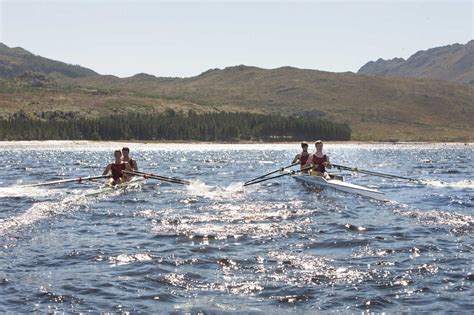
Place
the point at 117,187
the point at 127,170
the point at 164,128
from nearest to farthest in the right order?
the point at 117,187 → the point at 127,170 → the point at 164,128

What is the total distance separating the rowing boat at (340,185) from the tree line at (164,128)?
105121mm

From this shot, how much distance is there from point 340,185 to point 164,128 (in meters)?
130

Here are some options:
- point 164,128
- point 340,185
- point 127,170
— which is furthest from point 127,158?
point 164,128

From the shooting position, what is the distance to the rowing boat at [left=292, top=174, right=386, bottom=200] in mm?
28453

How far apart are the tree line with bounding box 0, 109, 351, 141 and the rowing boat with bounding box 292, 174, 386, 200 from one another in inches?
4139

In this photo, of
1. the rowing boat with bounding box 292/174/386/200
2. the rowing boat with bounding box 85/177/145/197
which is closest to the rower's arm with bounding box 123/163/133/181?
the rowing boat with bounding box 85/177/145/197

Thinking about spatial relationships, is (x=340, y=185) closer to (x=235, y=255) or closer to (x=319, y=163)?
(x=319, y=163)

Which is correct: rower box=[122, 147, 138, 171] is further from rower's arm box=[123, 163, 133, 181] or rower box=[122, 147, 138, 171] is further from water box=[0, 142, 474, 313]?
water box=[0, 142, 474, 313]

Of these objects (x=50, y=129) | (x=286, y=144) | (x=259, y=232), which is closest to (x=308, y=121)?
(x=286, y=144)

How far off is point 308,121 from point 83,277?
6694 inches

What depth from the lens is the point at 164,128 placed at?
520 feet

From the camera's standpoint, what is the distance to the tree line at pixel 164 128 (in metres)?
136

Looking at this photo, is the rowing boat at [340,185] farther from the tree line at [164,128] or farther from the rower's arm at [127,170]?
the tree line at [164,128]

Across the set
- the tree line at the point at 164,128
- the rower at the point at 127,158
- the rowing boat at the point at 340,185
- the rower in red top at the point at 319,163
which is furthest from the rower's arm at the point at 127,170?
the tree line at the point at 164,128
